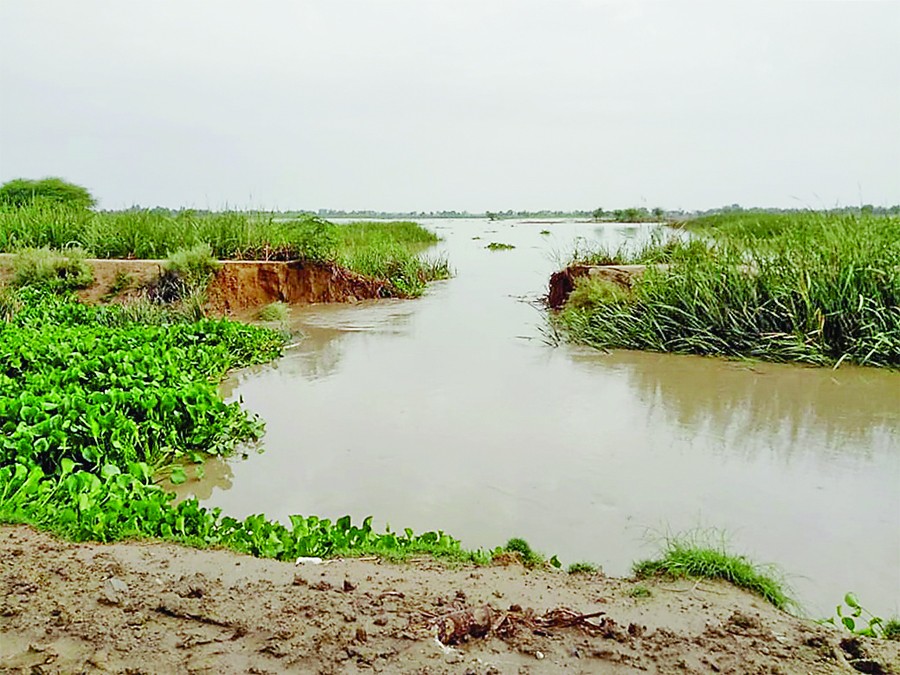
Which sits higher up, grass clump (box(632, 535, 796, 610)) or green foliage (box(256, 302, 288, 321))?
green foliage (box(256, 302, 288, 321))

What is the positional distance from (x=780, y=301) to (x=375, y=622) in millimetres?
6172

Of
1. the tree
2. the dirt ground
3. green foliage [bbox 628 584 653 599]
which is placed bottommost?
green foliage [bbox 628 584 653 599]

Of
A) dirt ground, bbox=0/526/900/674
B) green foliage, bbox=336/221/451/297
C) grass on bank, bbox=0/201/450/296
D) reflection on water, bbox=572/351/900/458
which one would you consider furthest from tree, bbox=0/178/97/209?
dirt ground, bbox=0/526/900/674

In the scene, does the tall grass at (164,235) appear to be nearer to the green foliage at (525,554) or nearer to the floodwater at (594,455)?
the floodwater at (594,455)

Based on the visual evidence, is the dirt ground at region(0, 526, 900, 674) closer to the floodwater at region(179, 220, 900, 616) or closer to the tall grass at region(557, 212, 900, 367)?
the floodwater at region(179, 220, 900, 616)

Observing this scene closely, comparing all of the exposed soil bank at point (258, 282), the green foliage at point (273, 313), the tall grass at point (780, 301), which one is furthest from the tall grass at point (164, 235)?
the tall grass at point (780, 301)

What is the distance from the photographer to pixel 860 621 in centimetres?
255

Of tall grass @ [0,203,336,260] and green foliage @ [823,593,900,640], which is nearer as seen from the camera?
green foliage @ [823,593,900,640]

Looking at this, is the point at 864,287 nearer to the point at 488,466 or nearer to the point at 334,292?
the point at 488,466

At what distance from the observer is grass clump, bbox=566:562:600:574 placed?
280 centimetres

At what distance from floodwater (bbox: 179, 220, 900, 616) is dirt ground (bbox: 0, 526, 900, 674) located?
488mm

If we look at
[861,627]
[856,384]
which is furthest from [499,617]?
[856,384]

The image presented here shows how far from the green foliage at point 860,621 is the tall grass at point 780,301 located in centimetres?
443

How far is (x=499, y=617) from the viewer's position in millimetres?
2271
